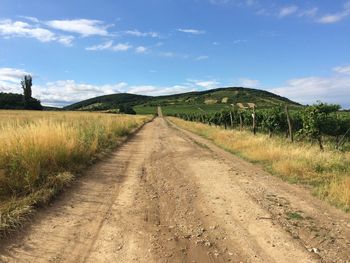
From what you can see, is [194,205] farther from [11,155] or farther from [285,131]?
[285,131]

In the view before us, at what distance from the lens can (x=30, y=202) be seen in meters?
6.38

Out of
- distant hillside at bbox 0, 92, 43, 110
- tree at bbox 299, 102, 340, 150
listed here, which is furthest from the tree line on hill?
tree at bbox 299, 102, 340, 150

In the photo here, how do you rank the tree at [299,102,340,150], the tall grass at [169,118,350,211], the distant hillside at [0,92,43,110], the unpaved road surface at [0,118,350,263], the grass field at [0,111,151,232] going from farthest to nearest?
the distant hillside at [0,92,43,110]
the tree at [299,102,340,150]
the tall grass at [169,118,350,211]
the grass field at [0,111,151,232]
the unpaved road surface at [0,118,350,263]

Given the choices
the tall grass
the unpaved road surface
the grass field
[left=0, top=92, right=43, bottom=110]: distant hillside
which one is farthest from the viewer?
[left=0, top=92, right=43, bottom=110]: distant hillside

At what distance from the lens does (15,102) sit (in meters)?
101

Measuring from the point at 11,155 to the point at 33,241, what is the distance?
3.57 metres

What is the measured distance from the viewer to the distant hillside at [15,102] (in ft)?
323

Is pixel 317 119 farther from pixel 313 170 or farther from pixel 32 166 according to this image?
pixel 32 166

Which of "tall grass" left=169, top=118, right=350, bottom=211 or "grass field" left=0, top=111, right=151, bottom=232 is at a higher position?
"grass field" left=0, top=111, right=151, bottom=232

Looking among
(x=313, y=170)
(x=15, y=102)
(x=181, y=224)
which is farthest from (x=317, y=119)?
(x=15, y=102)

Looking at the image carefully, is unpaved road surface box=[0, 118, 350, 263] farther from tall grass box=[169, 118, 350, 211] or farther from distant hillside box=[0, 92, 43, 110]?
distant hillside box=[0, 92, 43, 110]

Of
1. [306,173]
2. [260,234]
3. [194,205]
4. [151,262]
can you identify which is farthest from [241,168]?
[151,262]

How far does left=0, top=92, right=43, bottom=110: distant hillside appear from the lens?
9853 cm

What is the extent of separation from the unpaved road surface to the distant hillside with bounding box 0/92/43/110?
97378 millimetres
